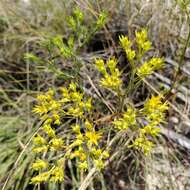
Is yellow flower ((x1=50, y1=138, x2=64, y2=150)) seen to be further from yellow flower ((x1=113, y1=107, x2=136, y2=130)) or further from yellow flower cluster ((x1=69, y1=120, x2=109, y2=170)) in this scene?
yellow flower ((x1=113, y1=107, x2=136, y2=130))

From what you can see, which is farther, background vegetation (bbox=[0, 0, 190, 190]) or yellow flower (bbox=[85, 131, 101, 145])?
background vegetation (bbox=[0, 0, 190, 190])

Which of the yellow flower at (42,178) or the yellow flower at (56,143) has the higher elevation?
the yellow flower at (56,143)

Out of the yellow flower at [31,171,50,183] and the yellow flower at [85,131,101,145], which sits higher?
the yellow flower at [85,131,101,145]

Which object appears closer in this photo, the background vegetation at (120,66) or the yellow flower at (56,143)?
the yellow flower at (56,143)

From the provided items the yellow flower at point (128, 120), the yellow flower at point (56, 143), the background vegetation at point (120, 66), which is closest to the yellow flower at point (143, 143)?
the yellow flower at point (128, 120)

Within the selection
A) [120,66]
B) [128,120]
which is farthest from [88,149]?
[120,66]

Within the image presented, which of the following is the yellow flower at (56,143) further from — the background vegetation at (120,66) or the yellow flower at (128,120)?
the background vegetation at (120,66)

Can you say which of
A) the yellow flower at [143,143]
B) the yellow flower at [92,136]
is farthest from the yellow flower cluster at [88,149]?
the yellow flower at [143,143]

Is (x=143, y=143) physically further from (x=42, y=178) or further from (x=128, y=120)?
(x=42, y=178)

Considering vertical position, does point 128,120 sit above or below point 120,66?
above

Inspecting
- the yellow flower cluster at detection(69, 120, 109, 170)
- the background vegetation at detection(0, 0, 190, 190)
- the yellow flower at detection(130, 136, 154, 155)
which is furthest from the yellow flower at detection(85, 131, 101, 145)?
the background vegetation at detection(0, 0, 190, 190)
